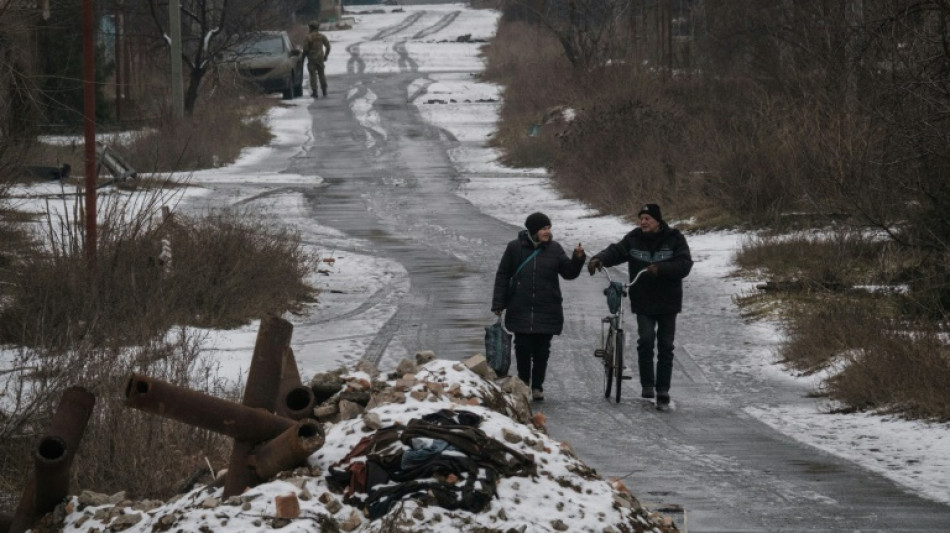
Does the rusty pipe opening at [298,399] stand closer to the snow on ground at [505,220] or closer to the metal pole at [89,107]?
the snow on ground at [505,220]

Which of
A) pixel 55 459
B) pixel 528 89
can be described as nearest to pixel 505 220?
pixel 528 89

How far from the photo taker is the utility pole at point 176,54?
119ft

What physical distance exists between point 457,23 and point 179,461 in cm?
7065

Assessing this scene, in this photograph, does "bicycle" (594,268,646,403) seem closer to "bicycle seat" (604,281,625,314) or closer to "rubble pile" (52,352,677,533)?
"bicycle seat" (604,281,625,314)

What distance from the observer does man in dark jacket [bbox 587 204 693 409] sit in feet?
44.0

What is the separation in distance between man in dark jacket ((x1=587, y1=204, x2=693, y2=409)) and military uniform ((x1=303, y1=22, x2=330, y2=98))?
3652cm

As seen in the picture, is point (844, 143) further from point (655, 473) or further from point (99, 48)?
point (99, 48)

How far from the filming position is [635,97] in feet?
112

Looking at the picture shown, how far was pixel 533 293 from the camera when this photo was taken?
43.9 feet

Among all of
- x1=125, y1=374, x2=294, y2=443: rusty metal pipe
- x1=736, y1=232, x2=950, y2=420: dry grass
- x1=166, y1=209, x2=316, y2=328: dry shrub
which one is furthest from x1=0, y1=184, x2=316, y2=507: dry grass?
x1=736, y1=232, x2=950, y2=420: dry grass

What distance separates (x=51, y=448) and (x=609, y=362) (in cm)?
643

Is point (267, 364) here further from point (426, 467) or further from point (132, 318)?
point (132, 318)

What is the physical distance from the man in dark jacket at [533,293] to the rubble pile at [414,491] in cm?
475

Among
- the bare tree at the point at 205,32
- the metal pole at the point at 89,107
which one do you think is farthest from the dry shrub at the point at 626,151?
the metal pole at the point at 89,107
